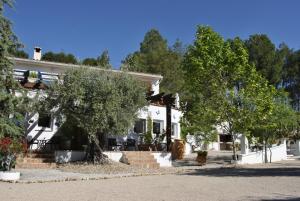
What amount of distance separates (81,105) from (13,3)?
6.23 metres

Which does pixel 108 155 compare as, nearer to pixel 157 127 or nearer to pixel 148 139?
pixel 148 139

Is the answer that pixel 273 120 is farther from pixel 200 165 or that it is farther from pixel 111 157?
pixel 111 157

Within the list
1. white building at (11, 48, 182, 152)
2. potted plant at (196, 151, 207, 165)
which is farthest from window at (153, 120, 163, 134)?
potted plant at (196, 151, 207, 165)

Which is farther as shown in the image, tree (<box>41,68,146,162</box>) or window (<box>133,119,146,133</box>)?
window (<box>133,119,146,133</box>)

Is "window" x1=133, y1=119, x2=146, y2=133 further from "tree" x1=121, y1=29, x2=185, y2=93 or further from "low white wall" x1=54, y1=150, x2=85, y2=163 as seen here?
"tree" x1=121, y1=29, x2=185, y2=93

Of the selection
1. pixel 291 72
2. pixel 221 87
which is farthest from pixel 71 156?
pixel 291 72

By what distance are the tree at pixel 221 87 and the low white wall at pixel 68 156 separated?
27.6 feet

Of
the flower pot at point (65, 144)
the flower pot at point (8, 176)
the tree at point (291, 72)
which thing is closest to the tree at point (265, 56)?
the tree at point (291, 72)

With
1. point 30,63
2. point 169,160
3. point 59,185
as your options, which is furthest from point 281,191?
point 30,63

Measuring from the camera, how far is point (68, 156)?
2362 cm

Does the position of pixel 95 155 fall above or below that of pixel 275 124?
below

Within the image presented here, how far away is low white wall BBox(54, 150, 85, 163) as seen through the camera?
76.6 feet

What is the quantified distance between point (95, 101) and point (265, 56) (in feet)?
113

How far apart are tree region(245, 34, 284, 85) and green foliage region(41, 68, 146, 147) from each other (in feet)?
102
